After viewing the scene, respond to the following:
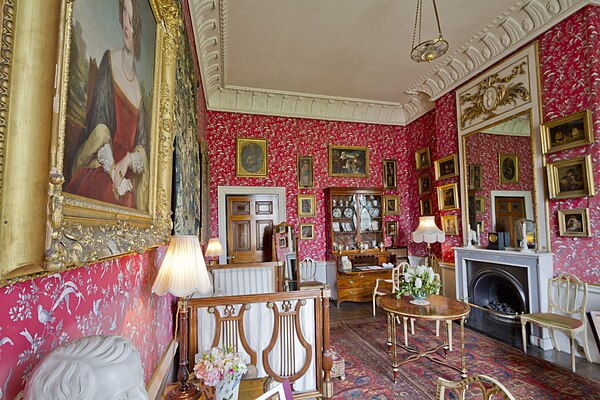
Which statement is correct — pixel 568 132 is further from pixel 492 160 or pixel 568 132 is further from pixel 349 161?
pixel 349 161

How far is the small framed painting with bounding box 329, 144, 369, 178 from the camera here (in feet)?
23.1

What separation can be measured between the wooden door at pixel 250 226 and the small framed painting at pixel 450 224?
3.51 meters

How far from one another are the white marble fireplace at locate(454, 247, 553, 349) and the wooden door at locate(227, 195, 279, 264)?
3823mm

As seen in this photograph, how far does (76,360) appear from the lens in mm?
569

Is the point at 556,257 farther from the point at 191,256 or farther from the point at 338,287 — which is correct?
the point at 191,256

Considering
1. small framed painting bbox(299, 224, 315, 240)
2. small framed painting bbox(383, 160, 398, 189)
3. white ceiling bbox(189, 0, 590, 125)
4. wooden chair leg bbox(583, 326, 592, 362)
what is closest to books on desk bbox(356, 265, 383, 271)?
small framed painting bbox(299, 224, 315, 240)

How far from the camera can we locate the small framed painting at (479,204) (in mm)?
5090

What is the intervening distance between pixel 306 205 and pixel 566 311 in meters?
4.62

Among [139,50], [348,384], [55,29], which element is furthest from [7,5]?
[348,384]

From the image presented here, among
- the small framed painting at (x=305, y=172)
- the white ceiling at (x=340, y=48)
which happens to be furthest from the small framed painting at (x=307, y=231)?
the white ceiling at (x=340, y=48)

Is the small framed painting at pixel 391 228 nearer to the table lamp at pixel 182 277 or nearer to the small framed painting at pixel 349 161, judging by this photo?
the small framed painting at pixel 349 161

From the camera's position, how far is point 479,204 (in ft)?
16.9

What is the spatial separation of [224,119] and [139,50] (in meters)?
5.29

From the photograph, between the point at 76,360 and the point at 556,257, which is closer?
the point at 76,360
